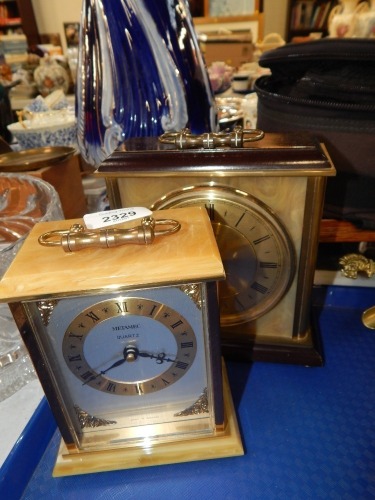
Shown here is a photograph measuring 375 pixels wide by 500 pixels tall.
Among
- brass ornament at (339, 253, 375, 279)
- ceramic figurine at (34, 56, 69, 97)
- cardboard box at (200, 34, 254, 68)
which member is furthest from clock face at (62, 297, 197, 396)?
cardboard box at (200, 34, 254, 68)

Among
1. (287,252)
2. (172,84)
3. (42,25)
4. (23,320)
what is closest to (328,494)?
(287,252)

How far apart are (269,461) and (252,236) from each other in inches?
11.5

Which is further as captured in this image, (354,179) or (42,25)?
(42,25)

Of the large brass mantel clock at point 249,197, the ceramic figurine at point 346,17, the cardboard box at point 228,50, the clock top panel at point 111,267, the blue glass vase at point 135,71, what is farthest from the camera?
the cardboard box at point 228,50

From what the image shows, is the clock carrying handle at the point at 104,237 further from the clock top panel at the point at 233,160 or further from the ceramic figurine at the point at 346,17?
the ceramic figurine at the point at 346,17

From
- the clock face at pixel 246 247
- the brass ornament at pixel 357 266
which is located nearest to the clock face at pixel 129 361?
the clock face at pixel 246 247

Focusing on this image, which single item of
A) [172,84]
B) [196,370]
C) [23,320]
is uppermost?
[172,84]

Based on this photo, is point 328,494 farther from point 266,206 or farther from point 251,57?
point 251,57

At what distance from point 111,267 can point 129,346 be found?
0.11 metres

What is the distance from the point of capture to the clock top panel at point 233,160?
0.44 m

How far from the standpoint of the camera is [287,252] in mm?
510

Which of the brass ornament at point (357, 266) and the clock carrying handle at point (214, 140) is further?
the brass ornament at point (357, 266)

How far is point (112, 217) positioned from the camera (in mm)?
400

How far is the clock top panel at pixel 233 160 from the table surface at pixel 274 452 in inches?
13.0
